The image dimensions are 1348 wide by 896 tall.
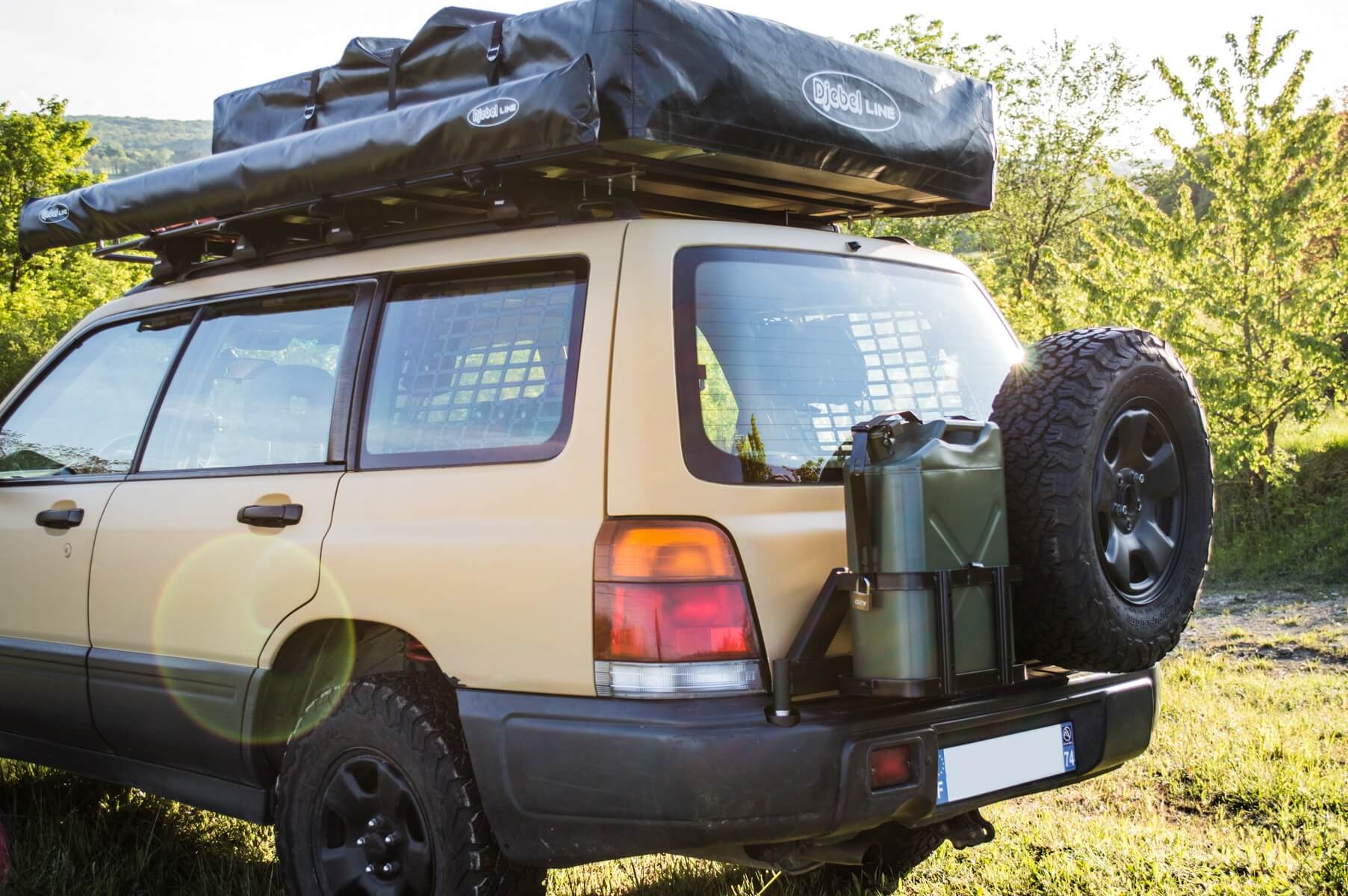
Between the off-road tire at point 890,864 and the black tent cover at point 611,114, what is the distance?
187 centimetres

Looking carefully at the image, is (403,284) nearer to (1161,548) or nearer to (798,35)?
(798,35)

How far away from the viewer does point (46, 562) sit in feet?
13.6

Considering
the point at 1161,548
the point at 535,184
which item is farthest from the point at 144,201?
the point at 1161,548

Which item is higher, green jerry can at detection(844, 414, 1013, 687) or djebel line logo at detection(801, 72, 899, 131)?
djebel line logo at detection(801, 72, 899, 131)

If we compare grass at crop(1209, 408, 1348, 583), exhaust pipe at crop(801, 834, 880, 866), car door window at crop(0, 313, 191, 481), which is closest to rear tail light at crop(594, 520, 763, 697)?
exhaust pipe at crop(801, 834, 880, 866)

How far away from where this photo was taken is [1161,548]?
3094 millimetres

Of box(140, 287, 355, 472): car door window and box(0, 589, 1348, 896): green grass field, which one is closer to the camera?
box(140, 287, 355, 472): car door window

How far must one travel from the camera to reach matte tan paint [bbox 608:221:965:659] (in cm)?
269

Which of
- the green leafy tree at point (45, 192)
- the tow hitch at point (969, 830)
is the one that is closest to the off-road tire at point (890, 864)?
the tow hitch at point (969, 830)

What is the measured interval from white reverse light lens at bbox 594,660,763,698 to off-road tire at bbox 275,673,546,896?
50 centimetres

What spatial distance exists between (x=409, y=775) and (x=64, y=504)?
74.4 inches

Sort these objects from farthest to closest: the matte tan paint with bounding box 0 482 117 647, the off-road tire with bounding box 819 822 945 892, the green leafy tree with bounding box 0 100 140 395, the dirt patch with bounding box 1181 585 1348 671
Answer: the green leafy tree with bounding box 0 100 140 395
the dirt patch with bounding box 1181 585 1348 671
the matte tan paint with bounding box 0 482 117 647
the off-road tire with bounding box 819 822 945 892

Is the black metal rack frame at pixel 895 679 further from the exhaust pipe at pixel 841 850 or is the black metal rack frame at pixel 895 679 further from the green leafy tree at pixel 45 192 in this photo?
the green leafy tree at pixel 45 192

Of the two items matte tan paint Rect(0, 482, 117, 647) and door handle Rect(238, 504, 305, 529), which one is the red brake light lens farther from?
matte tan paint Rect(0, 482, 117, 647)
